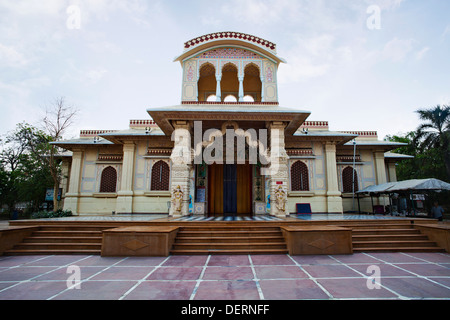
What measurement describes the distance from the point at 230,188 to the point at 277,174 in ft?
12.5

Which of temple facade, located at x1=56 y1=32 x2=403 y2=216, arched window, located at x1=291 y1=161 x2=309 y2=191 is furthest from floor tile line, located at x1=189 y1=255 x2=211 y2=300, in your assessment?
arched window, located at x1=291 y1=161 x2=309 y2=191

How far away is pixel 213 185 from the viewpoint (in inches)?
553

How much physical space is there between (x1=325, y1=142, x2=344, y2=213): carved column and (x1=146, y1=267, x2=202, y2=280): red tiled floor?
35.0 feet

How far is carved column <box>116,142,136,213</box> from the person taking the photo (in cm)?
1318

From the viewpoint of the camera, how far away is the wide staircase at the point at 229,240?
6.38m

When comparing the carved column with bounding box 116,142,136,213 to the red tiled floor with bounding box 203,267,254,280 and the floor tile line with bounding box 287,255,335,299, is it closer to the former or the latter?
the red tiled floor with bounding box 203,267,254,280

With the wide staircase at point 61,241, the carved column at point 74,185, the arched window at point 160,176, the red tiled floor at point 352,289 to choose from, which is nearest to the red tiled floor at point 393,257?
the red tiled floor at point 352,289

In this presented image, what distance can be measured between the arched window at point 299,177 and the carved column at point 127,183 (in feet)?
30.6

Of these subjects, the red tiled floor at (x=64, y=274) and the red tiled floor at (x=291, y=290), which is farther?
the red tiled floor at (x=64, y=274)

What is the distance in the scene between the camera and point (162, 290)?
372 centimetres

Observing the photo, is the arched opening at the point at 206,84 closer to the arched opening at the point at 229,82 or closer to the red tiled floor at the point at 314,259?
the arched opening at the point at 229,82

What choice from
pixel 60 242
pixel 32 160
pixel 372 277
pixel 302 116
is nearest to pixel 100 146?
pixel 60 242
